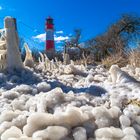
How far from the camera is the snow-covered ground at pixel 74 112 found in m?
2.76

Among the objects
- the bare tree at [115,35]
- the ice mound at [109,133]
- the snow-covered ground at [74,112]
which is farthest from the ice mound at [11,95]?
the bare tree at [115,35]

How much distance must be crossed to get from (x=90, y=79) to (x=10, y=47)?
1.26 meters

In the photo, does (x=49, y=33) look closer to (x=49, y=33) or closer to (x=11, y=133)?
(x=49, y=33)

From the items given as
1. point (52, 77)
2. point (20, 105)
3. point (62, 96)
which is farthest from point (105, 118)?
point (52, 77)

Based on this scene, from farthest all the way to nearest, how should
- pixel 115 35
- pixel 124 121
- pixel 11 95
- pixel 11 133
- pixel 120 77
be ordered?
pixel 115 35
pixel 120 77
pixel 11 95
pixel 124 121
pixel 11 133

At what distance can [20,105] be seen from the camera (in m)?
3.50

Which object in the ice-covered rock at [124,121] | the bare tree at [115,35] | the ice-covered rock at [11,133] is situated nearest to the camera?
the ice-covered rock at [11,133]

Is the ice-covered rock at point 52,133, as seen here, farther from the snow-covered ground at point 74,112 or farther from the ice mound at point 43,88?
the ice mound at point 43,88

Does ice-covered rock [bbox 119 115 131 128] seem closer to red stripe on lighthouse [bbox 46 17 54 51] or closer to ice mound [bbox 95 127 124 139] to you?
ice mound [bbox 95 127 124 139]

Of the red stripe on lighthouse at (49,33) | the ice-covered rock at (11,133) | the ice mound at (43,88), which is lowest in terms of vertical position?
the ice-covered rock at (11,133)

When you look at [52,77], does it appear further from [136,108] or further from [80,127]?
[80,127]

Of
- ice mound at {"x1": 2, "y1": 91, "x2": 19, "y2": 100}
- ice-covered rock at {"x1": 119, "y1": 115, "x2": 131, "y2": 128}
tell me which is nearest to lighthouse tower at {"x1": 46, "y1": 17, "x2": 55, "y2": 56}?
ice mound at {"x1": 2, "y1": 91, "x2": 19, "y2": 100}

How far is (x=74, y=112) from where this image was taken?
2855mm

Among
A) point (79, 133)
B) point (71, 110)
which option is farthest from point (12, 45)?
point (79, 133)
